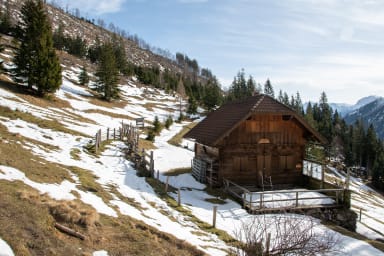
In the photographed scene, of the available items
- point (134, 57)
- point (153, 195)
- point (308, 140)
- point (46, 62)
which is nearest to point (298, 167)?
point (308, 140)

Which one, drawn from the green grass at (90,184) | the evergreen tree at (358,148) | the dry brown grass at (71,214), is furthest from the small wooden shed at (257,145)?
the evergreen tree at (358,148)

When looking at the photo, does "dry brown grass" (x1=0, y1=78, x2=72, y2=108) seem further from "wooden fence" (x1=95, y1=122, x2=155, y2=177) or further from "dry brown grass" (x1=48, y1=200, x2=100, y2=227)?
"dry brown grass" (x1=48, y1=200, x2=100, y2=227)

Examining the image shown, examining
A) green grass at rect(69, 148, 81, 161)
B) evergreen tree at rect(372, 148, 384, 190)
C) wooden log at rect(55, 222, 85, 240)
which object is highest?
green grass at rect(69, 148, 81, 161)

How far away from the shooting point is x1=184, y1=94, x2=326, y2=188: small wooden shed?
21766mm

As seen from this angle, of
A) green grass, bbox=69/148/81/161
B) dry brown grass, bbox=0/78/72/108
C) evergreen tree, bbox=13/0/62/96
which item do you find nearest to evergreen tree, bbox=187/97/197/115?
dry brown grass, bbox=0/78/72/108

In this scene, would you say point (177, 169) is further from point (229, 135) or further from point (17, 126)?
point (17, 126)

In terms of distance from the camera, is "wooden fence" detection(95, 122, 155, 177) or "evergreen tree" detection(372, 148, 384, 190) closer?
"wooden fence" detection(95, 122, 155, 177)

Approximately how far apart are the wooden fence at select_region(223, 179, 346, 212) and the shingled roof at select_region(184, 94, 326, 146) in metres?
3.57

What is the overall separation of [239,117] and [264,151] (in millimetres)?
3645

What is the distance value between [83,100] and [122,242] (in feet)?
149

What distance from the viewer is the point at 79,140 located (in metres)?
25.7

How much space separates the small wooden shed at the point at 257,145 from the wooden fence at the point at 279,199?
160 centimetres

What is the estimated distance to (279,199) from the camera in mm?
19109

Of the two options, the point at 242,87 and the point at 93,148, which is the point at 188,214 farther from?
the point at 242,87
